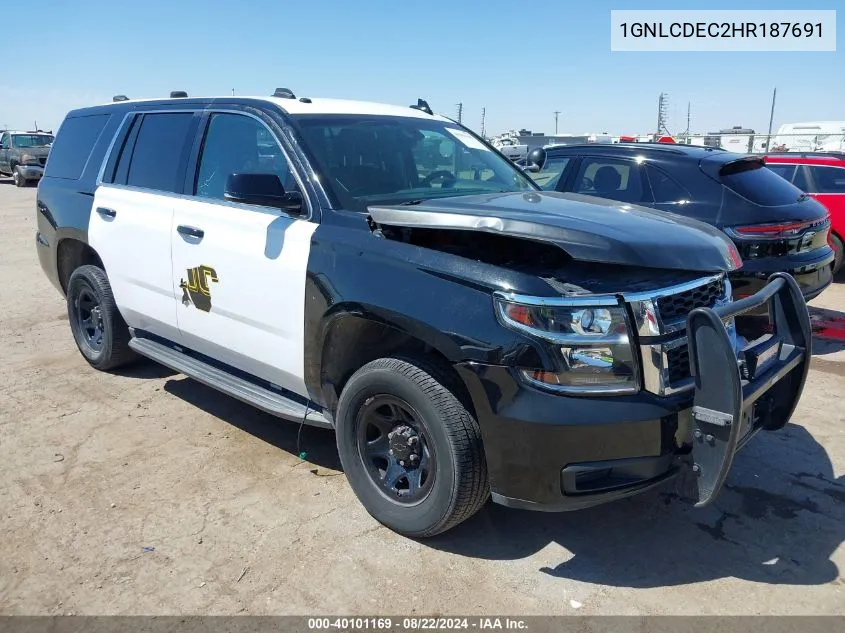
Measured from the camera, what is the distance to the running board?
3.67m

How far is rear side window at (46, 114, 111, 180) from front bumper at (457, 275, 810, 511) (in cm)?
399

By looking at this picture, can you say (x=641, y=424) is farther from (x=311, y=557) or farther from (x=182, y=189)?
(x=182, y=189)

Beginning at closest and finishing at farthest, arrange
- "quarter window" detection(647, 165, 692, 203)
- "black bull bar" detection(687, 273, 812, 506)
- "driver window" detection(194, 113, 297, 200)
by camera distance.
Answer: "black bull bar" detection(687, 273, 812, 506) → "driver window" detection(194, 113, 297, 200) → "quarter window" detection(647, 165, 692, 203)

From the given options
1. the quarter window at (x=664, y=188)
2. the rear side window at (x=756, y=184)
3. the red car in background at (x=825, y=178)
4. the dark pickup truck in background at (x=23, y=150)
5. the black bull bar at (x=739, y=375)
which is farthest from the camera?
the dark pickup truck in background at (x=23, y=150)

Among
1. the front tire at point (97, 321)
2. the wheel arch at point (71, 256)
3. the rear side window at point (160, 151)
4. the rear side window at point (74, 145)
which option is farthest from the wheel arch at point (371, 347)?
the rear side window at point (74, 145)

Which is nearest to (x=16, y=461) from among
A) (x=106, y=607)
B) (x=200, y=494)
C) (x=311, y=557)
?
(x=200, y=494)

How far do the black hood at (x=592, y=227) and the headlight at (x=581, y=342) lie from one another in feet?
0.77

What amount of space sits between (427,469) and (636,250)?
131 cm

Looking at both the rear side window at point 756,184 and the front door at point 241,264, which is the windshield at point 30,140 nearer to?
the front door at point 241,264

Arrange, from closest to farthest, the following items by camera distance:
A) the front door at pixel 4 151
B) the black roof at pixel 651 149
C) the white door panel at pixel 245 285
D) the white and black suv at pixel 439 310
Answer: the white and black suv at pixel 439 310, the white door panel at pixel 245 285, the black roof at pixel 651 149, the front door at pixel 4 151

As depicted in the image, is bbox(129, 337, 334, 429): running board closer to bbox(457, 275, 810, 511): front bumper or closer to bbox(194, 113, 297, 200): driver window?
bbox(194, 113, 297, 200): driver window

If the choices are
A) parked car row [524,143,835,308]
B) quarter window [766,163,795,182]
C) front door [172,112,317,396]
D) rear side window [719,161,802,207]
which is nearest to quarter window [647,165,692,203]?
parked car row [524,143,835,308]

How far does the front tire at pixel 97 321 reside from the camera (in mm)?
5094

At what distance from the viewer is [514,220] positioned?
9.32 ft
